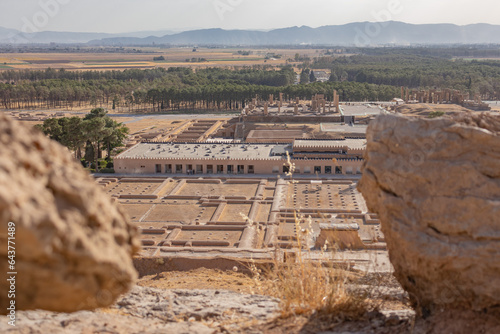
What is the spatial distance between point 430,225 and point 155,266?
1942cm

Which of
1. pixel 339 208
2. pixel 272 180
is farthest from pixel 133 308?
pixel 272 180

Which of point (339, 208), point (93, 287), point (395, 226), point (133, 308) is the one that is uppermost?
point (93, 287)

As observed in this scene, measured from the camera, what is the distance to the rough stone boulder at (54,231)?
20.5 feet

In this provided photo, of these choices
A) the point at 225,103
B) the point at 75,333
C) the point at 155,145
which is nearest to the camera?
the point at 75,333

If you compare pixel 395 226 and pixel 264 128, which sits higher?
pixel 395 226

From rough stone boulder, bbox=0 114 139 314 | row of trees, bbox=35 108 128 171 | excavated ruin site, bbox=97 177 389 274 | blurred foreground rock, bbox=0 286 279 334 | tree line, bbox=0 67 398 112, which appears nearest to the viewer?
rough stone boulder, bbox=0 114 139 314

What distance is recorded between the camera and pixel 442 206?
11.4 m

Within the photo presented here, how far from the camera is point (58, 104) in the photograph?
389 feet

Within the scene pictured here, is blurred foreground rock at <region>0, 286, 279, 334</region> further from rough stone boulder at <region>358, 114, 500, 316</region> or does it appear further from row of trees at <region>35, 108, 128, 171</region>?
row of trees at <region>35, 108, 128, 171</region>

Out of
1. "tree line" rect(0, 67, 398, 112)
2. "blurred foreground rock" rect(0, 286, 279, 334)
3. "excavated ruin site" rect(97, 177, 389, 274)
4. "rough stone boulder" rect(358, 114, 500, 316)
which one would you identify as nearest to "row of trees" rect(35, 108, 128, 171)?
"excavated ruin site" rect(97, 177, 389, 274)

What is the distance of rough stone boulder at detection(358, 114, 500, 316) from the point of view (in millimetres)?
11180

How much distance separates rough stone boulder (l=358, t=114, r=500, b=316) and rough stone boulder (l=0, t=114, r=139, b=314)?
22.2 feet

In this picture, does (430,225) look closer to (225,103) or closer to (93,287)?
(93,287)

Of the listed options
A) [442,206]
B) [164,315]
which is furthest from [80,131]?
[442,206]
